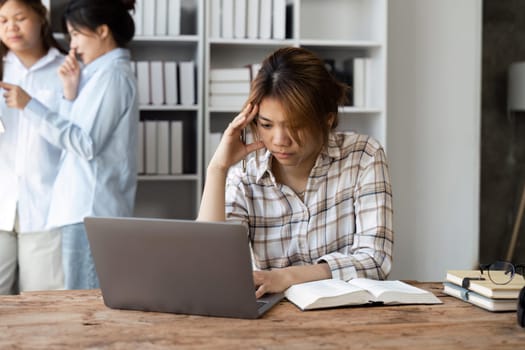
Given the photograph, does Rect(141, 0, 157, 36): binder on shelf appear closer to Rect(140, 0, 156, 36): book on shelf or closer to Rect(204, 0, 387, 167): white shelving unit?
Rect(140, 0, 156, 36): book on shelf

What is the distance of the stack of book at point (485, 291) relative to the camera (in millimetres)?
1668

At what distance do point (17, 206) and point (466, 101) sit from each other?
2.47m

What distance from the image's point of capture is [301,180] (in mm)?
2182

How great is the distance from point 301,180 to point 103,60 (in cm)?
117

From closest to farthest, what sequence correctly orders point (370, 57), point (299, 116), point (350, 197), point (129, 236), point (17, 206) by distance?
point (129, 236), point (299, 116), point (350, 197), point (17, 206), point (370, 57)

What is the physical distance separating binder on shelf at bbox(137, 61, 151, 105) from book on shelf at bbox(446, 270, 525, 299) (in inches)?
83.0

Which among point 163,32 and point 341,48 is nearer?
point 163,32

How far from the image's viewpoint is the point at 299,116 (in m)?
2.00

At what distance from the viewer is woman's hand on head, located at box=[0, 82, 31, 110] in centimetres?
290

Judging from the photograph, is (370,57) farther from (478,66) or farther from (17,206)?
(17,206)

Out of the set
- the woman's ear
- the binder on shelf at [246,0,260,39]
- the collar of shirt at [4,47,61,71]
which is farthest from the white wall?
the collar of shirt at [4,47,61,71]

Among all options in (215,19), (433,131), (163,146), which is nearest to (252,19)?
(215,19)

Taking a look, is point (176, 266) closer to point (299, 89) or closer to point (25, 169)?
point (299, 89)

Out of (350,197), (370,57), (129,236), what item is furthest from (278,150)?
(370,57)
